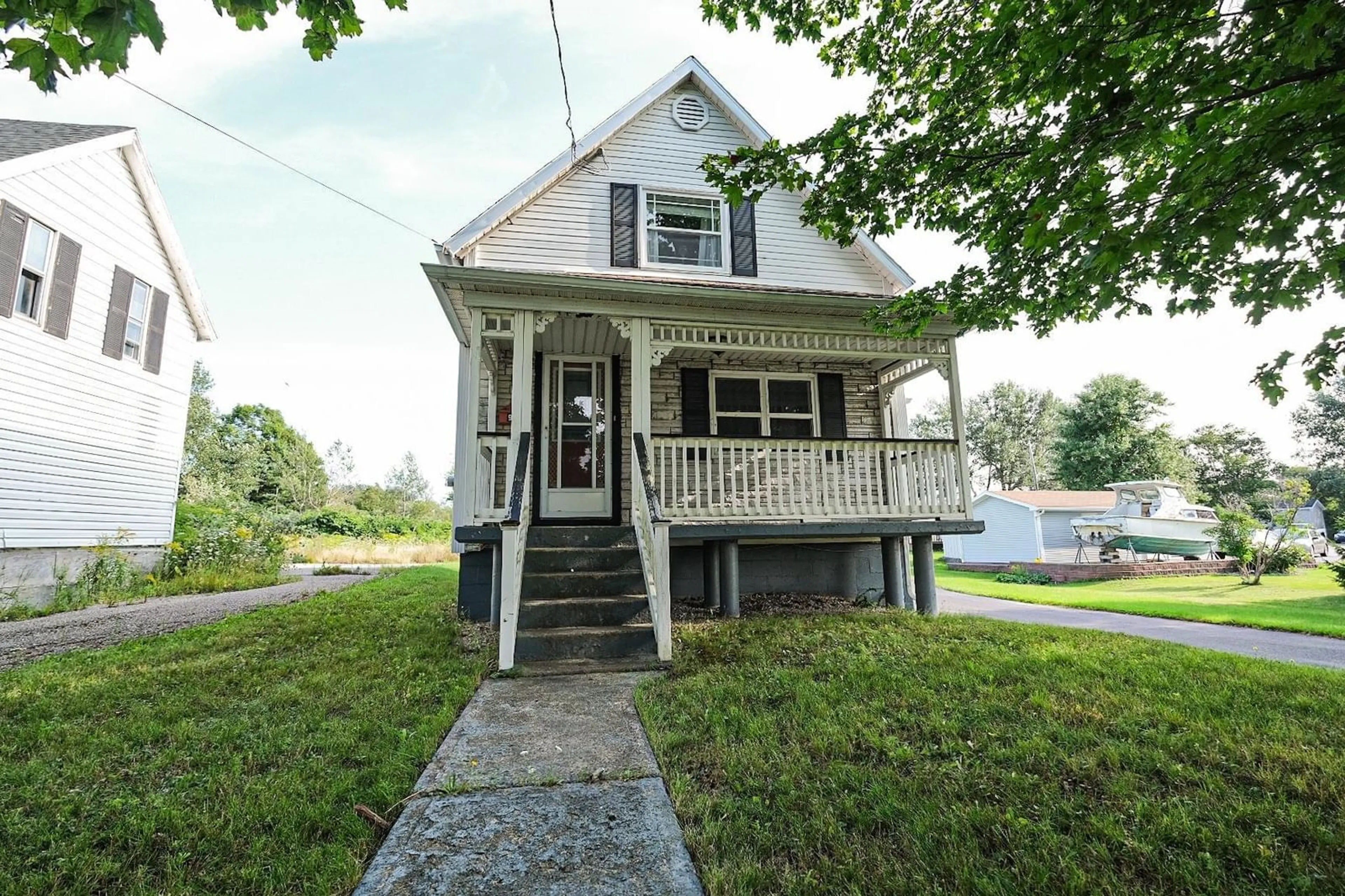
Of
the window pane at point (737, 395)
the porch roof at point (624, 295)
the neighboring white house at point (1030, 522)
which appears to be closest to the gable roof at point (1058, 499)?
the neighboring white house at point (1030, 522)

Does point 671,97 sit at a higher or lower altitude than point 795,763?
higher

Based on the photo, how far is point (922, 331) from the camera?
5289 mm

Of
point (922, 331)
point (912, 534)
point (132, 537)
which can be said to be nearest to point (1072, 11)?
point (922, 331)

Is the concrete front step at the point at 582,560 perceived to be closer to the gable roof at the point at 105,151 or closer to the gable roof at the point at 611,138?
the gable roof at the point at 611,138

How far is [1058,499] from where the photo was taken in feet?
75.5

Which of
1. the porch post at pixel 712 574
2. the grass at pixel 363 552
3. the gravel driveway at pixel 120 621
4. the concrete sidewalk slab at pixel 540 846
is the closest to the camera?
the concrete sidewalk slab at pixel 540 846

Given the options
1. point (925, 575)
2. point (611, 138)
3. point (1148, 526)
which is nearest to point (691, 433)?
Answer: point (925, 575)

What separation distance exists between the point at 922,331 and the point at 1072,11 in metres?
2.53

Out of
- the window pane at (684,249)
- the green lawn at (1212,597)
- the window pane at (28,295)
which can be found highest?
the window pane at (684,249)

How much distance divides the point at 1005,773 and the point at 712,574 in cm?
509

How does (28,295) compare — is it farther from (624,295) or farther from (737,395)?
(737,395)

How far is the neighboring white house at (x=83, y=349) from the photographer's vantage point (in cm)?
916

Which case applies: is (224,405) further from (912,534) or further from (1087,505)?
(1087,505)

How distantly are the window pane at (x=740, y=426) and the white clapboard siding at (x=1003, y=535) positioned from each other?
1742cm
